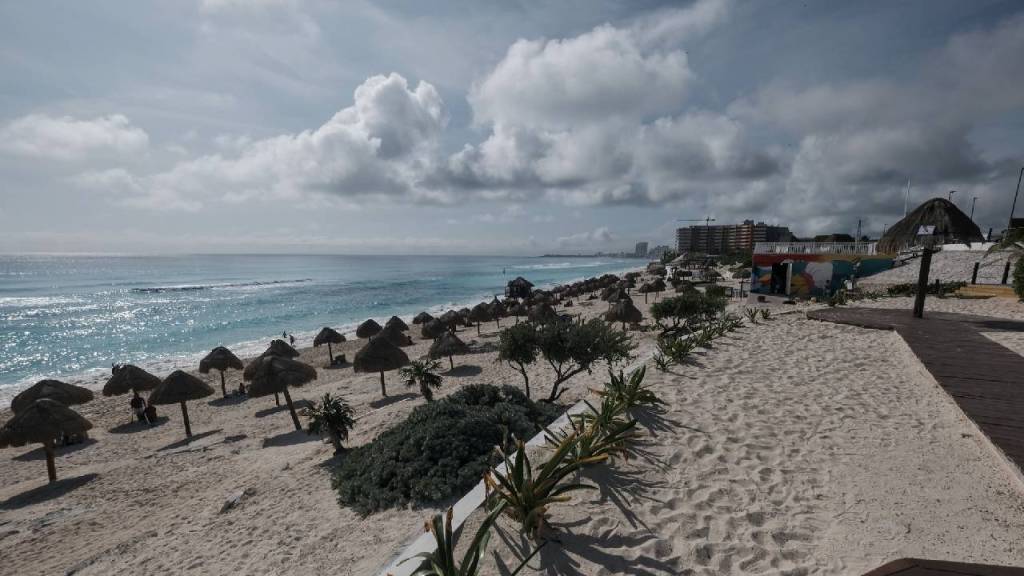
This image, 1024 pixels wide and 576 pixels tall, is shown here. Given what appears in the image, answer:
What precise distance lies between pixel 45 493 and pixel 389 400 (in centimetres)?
774

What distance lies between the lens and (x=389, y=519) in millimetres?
4742

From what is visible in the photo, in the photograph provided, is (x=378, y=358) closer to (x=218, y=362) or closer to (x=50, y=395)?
(x=218, y=362)

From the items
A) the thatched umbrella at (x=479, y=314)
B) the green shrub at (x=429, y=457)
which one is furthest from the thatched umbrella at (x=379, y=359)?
the thatched umbrella at (x=479, y=314)

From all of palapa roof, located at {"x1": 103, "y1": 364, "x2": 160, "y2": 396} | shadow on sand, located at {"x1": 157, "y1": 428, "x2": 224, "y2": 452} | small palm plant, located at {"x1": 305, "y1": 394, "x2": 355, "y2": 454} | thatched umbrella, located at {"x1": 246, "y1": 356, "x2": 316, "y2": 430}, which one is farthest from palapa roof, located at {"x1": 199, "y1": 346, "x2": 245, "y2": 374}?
small palm plant, located at {"x1": 305, "y1": 394, "x2": 355, "y2": 454}

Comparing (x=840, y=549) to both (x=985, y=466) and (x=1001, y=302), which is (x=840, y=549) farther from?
(x=1001, y=302)

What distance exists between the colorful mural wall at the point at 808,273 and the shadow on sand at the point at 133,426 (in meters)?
27.1

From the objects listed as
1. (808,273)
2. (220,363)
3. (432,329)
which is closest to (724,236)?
(808,273)

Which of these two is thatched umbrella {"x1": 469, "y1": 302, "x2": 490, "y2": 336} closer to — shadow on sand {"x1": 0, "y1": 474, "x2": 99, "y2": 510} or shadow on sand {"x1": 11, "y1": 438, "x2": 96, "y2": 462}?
shadow on sand {"x1": 11, "y1": 438, "x2": 96, "y2": 462}

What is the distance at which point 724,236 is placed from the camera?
14800 cm

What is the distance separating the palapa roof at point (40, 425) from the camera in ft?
30.1

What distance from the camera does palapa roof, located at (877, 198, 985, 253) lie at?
10.4 metres

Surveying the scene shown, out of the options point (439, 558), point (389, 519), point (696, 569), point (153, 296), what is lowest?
point (153, 296)

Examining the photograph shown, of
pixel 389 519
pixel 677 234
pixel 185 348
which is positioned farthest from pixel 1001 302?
pixel 677 234

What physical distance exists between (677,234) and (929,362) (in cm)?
16618
